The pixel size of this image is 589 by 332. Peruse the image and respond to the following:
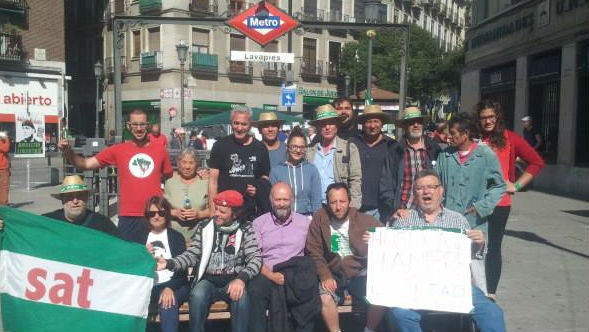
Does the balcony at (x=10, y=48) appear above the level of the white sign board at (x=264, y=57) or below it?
above

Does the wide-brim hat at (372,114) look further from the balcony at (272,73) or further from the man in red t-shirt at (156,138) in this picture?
the balcony at (272,73)

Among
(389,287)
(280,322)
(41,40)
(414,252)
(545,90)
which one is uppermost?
(41,40)

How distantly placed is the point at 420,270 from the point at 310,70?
40.1 meters

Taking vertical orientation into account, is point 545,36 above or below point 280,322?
above

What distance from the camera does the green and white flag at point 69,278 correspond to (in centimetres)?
424

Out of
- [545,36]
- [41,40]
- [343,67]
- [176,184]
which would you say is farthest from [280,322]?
[343,67]

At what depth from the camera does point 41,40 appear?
33.2 m

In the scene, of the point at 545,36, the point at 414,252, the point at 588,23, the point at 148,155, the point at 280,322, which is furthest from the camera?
the point at 545,36

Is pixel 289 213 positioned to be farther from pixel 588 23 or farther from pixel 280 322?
pixel 588 23

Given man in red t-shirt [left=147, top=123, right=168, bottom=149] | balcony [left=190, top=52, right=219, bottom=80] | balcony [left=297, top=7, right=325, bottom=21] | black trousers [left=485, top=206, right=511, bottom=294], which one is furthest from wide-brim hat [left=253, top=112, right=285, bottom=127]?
balcony [left=297, top=7, right=325, bottom=21]

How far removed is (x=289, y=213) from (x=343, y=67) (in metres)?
41.3

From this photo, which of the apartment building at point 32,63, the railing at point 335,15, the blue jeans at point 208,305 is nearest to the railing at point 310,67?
the railing at point 335,15

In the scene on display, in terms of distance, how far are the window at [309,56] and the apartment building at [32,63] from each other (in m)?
16.9

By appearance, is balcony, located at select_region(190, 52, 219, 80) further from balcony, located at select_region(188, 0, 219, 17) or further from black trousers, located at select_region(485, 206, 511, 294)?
black trousers, located at select_region(485, 206, 511, 294)
